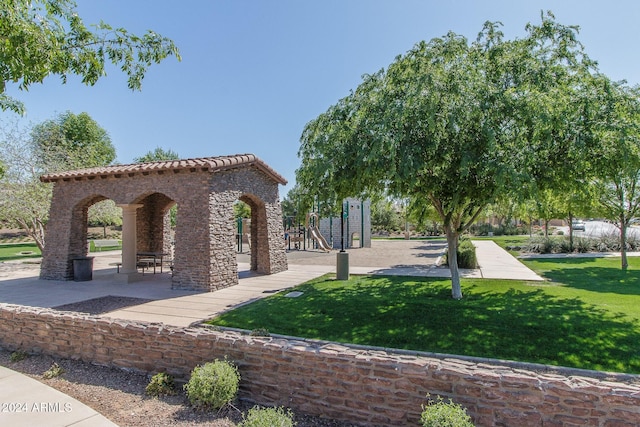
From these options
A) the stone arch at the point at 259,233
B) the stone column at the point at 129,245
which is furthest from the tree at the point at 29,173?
the stone arch at the point at 259,233

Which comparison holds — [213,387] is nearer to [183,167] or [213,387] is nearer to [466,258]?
[183,167]

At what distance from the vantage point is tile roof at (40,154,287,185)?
1060 centimetres

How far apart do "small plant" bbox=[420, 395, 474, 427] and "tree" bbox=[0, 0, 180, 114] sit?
257 inches

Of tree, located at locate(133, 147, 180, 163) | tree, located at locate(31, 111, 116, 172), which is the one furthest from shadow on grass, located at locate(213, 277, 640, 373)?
tree, located at locate(133, 147, 180, 163)

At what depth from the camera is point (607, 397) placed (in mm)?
3080

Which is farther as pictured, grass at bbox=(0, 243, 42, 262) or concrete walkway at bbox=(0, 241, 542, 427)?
grass at bbox=(0, 243, 42, 262)

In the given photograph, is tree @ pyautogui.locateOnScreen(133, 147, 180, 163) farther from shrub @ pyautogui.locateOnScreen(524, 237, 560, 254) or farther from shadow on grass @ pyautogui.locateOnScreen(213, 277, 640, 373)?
shadow on grass @ pyautogui.locateOnScreen(213, 277, 640, 373)

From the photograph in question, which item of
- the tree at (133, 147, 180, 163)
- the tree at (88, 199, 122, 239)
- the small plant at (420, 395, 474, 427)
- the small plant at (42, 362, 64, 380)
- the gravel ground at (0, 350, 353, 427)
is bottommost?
the gravel ground at (0, 350, 353, 427)

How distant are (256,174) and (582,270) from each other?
12.7m

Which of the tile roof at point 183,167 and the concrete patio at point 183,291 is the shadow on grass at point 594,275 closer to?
the concrete patio at point 183,291

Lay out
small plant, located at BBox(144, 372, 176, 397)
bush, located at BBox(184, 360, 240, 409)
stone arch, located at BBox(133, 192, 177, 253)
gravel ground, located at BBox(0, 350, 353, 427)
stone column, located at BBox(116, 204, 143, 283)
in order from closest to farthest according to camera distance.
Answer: gravel ground, located at BBox(0, 350, 353, 427)
bush, located at BBox(184, 360, 240, 409)
small plant, located at BBox(144, 372, 176, 397)
stone column, located at BBox(116, 204, 143, 283)
stone arch, located at BBox(133, 192, 177, 253)

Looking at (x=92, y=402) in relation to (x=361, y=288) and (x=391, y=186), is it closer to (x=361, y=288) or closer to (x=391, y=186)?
(x=391, y=186)

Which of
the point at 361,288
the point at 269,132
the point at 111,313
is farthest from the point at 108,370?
the point at 269,132

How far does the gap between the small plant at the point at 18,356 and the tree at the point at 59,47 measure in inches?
157
